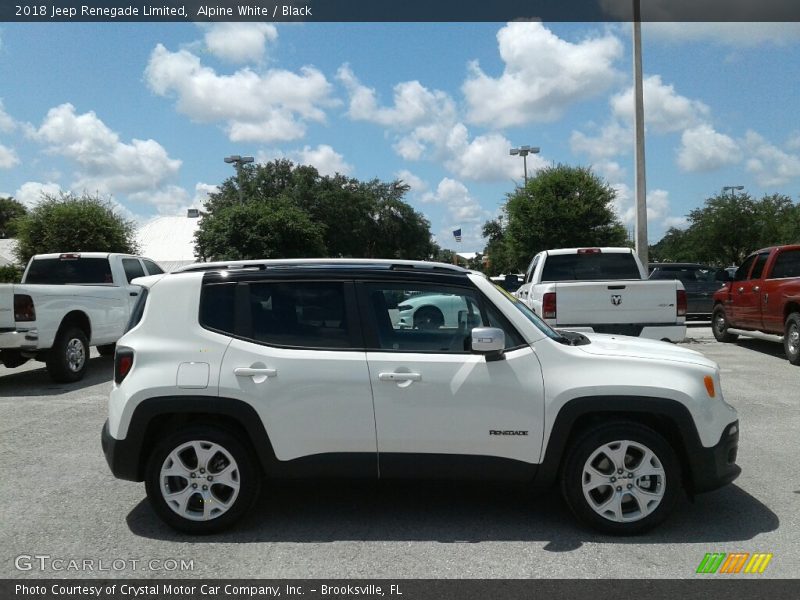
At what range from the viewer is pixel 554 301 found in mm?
9961

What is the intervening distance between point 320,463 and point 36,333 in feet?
23.6

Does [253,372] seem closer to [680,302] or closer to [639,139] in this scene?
[680,302]

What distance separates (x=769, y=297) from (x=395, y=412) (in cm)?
1028

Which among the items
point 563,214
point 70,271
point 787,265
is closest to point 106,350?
point 70,271

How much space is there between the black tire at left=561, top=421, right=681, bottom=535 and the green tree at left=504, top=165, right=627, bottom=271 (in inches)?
912

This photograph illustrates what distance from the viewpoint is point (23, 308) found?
9.97 m

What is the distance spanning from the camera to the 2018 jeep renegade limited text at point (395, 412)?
14.6 ft

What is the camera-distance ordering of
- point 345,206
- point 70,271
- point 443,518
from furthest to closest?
point 345,206 < point 70,271 < point 443,518

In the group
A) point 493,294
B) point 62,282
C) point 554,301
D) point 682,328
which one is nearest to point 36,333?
point 62,282

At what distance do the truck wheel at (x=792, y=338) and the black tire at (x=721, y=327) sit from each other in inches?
114

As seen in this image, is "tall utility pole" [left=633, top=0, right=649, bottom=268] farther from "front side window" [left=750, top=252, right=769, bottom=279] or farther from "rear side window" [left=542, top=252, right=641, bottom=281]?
"rear side window" [left=542, top=252, right=641, bottom=281]

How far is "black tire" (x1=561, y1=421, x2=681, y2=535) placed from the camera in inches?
175

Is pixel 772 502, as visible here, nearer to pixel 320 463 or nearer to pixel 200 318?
pixel 320 463

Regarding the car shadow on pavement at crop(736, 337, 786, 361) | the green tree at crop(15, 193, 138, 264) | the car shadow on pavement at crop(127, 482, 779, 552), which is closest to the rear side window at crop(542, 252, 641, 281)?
the car shadow on pavement at crop(736, 337, 786, 361)
